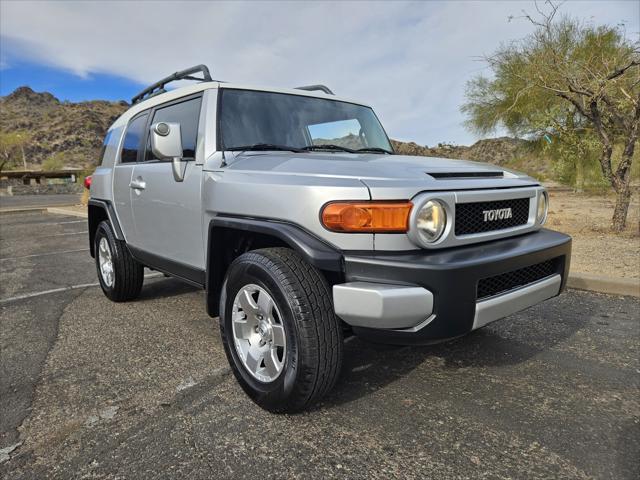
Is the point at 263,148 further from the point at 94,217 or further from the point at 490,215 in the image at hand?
the point at 94,217

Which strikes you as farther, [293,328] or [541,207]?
[541,207]

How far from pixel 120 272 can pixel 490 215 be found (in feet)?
11.2

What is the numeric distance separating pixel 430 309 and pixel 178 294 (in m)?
3.56

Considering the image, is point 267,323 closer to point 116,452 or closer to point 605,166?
point 116,452

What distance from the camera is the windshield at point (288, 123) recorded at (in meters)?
3.12

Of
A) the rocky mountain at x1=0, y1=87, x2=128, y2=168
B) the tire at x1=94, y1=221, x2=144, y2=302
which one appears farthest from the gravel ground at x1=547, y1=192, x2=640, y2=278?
the rocky mountain at x1=0, y1=87, x2=128, y2=168

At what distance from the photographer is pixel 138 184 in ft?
12.5

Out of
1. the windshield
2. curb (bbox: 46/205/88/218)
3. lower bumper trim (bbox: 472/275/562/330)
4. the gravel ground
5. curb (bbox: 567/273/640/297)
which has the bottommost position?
curb (bbox: 46/205/88/218)

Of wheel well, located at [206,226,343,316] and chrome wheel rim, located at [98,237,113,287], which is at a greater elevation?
wheel well, located at [206,226,343,316]

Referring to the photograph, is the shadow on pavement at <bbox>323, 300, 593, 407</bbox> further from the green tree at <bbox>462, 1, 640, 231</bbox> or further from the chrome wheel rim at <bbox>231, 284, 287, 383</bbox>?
the green tree at <bbox>462, 1, 640, 231</bbox>

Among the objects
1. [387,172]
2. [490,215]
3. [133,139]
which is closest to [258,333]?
[387,172]

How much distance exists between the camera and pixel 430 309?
2.03m

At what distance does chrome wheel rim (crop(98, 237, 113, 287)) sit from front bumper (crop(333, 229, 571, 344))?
332cm

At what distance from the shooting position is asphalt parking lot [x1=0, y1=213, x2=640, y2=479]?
2.05 metres
